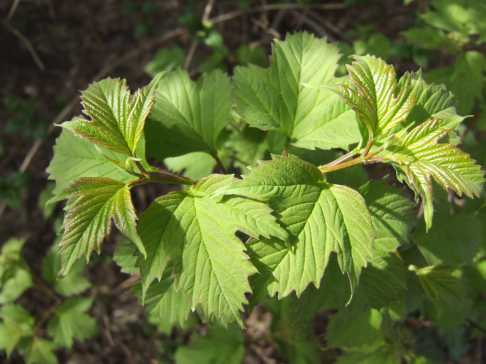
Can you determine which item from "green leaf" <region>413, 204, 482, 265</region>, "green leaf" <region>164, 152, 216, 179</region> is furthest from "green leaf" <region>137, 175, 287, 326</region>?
"green leaf" <region>413, 204, 482, 265</region>

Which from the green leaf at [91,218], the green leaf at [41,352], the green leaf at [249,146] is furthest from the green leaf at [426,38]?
the green leaf at [41,352]

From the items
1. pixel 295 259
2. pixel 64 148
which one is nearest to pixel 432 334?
pixel 295 259

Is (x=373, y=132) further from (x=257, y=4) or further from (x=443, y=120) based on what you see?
(x=257, y=4)

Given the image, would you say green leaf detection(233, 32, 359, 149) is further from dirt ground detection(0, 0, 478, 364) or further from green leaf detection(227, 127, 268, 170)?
dirt ground detection(0, 0, 478, 364)

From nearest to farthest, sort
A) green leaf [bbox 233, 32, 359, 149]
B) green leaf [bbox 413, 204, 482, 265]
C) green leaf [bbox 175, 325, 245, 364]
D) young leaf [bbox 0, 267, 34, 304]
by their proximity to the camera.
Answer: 1. green leaf [bbox 233, 32, 359, 149]
2. green leaf [bbox 413, 204, 482, 265]
3. green leaf [bbox 175, 325, 245, 364]
4. young leaf [bbox 0, 267, 34, 304]

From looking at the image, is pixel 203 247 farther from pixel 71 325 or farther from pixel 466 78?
pixel 466 78

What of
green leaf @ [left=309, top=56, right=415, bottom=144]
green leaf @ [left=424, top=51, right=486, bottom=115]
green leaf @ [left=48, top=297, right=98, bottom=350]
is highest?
green leaf @ [left=309, top=56, right=415, bottom=144]
